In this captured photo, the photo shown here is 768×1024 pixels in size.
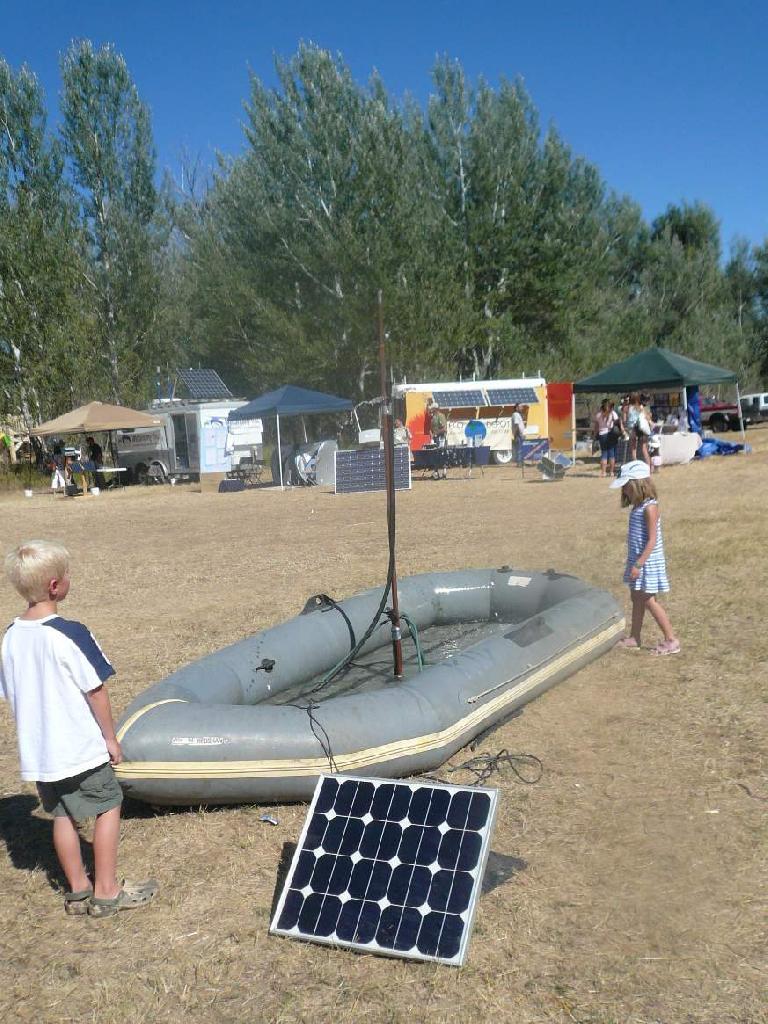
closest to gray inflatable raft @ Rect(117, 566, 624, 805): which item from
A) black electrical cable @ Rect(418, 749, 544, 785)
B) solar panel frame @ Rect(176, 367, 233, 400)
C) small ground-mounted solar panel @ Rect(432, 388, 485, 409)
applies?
black electrical cable @ Rect(418, 749, 544, 785)

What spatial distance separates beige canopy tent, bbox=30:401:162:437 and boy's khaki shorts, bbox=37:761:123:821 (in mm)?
20852

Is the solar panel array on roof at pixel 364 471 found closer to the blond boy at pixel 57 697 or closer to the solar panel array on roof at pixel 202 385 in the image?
the solar panel array on roof at pixel 202 385

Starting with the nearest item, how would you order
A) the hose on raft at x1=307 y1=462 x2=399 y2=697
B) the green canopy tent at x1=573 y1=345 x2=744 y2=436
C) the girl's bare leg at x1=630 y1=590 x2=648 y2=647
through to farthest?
the hose on raft at x1=307 y1=462 x2=399 y2=697
the girl's bare leg at x1=630 y1=590 x2=648 y2=647
the green canopy tent at x1=573 y1=345 x2=744 y2=436

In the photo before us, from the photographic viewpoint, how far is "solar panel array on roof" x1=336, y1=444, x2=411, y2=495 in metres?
19.8

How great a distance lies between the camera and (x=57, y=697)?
335 centimetres

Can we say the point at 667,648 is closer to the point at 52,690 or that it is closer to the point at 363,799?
the point at 363,799

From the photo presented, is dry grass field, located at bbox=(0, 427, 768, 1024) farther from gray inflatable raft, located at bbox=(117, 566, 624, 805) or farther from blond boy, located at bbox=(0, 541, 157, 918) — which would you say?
blond boy, located at bbox=(0, 541, 157, 918)

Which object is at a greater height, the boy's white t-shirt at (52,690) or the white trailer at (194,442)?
the white trailer at (194,442)

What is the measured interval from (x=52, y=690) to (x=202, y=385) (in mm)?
28631

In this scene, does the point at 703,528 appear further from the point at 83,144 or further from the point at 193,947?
the point at 83,144

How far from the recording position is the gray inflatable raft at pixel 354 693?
424 centimetres

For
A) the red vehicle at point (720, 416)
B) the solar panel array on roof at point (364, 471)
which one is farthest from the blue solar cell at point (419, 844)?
the red vehicle at point (720, 416)

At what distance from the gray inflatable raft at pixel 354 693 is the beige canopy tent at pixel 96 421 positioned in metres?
17.8

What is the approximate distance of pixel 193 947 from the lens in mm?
3371
